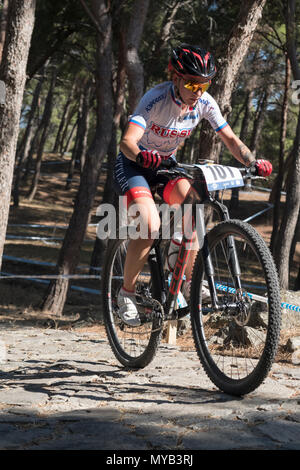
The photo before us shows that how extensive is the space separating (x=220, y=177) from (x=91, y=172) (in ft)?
28.1

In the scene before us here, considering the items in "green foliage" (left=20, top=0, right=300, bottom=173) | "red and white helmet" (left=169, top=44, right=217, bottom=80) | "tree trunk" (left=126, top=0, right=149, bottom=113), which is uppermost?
"green foliage" (left=20, top=0, right=300, bottom=173)

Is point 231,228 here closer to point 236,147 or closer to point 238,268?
point 238,268

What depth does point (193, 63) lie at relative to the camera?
4117 millimetres

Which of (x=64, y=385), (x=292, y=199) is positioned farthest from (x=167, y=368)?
(x=292, y=199)

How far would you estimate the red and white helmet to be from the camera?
4109 mm

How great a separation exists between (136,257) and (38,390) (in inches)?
46.5

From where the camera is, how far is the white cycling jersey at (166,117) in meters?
4.32

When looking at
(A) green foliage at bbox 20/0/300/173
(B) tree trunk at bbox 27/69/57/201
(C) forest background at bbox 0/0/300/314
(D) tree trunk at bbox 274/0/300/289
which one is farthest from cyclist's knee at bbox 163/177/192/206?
(B) tree trunk at bbox 27/69/57/201

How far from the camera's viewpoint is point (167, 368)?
475 centimetres

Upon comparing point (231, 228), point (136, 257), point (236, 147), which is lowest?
point (136, 257)

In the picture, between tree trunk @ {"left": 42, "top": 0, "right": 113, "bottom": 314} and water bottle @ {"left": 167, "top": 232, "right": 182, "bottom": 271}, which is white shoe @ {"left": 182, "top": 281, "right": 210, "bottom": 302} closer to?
water bottle @ {"left": 167, "top": 232, "right": 182, "bottom": 271}

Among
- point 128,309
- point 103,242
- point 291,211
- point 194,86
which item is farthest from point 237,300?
point 103,242

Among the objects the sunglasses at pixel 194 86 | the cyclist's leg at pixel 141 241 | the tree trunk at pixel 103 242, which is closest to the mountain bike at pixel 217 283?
the cyclist's leg at pixel 141 241
